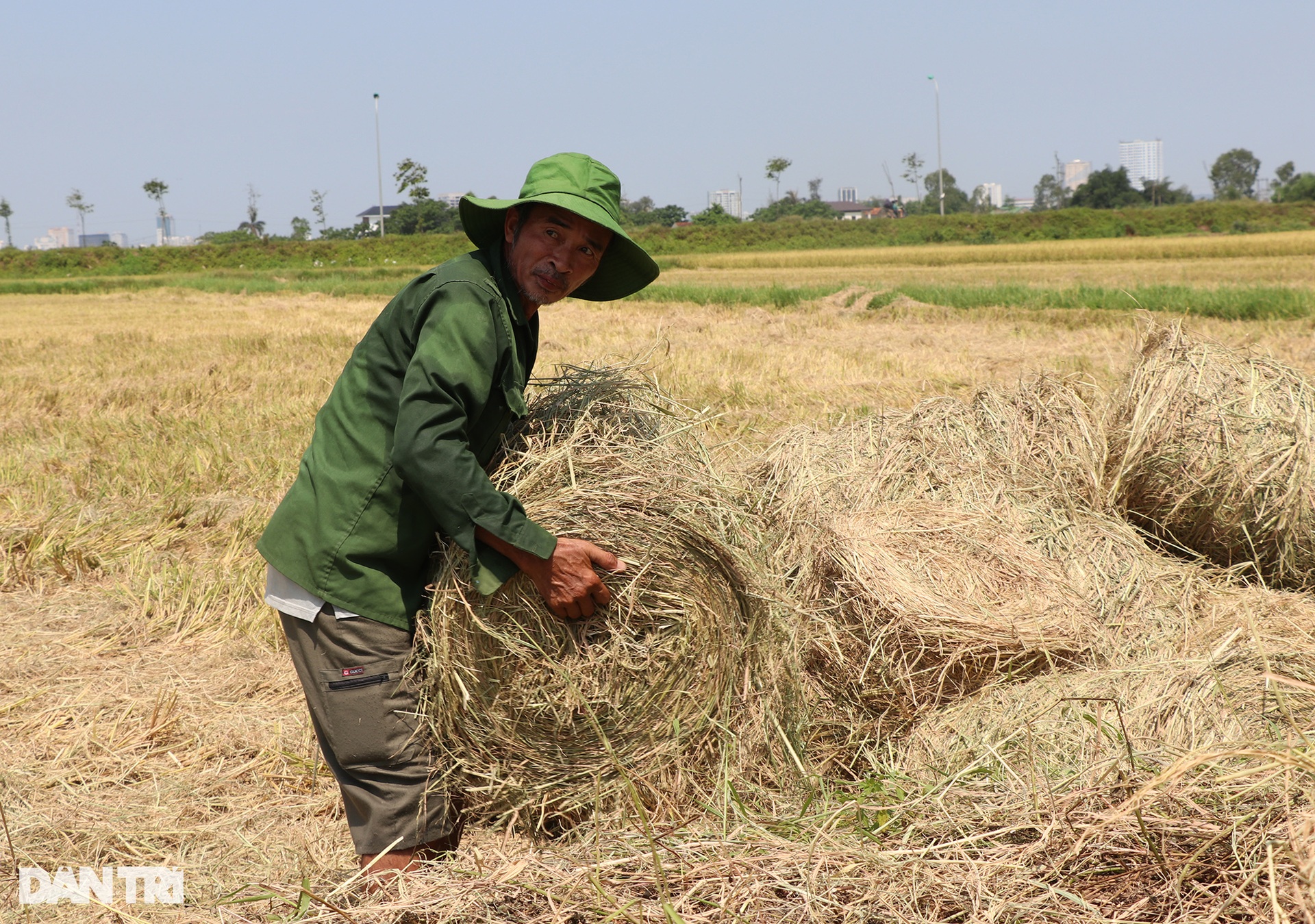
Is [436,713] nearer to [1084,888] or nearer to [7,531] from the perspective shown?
[1084,888]

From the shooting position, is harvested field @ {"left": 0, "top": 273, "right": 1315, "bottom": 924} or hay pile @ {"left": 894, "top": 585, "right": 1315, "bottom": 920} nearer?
hay pile @ {"left": 894, "top": 585, "right": 1315, "bottom": 920}

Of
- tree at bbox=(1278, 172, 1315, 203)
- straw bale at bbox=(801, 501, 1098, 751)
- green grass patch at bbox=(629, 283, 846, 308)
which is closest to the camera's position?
straw bale at bbox=(801, 501, 1098, 751)

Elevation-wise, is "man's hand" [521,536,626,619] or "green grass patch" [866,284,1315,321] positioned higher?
"green grass patch" [866,284,1315,321]

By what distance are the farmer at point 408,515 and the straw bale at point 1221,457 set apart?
2.80 metres

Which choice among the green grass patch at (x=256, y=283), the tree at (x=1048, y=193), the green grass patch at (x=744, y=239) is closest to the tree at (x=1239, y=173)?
the tree at (x=1048, y=193)

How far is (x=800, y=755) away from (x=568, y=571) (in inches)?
39.8

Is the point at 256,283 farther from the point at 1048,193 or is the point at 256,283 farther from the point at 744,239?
the point at 1048,193

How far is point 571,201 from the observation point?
8.06ft

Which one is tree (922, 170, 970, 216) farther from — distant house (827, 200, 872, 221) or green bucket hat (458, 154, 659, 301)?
green bucket hat (458, 154, 659, 301)

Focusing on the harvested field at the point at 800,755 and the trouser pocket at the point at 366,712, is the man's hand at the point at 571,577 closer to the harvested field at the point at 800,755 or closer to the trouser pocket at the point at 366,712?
the trouser pocket at the point at 366,712

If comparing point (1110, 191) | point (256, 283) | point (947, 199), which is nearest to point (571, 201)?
point (256, 283)

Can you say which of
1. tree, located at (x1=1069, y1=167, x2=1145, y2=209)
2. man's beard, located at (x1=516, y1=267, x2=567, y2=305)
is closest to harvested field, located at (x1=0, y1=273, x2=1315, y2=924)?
man's beard, located at (x1=516, y1=267, x2=567, y2=305)

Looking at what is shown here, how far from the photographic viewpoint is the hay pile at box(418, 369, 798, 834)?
2.58 metres

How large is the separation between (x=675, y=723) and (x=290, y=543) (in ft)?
3.74
